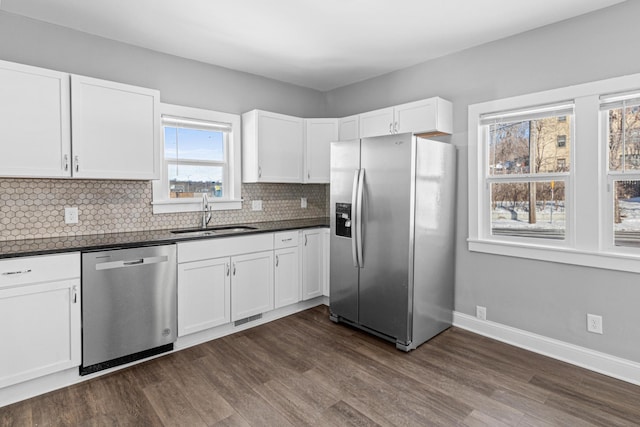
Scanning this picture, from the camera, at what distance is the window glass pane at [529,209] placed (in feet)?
9.24

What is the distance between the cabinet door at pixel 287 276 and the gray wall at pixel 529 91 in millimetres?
1577

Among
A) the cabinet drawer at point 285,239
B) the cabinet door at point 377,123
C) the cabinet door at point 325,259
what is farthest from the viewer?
the cabinet door at point 325,259

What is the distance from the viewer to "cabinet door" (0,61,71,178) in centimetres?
228

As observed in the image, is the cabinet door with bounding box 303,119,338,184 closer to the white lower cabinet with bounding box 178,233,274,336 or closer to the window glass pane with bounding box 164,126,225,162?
the window glass pane with bounding box 164,126,225,162

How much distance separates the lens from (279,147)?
3.86 metres

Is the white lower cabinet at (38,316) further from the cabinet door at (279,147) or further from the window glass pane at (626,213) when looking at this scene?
the window glass pane at (626,213)

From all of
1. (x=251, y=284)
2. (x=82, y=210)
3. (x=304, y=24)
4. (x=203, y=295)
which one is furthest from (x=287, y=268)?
(x=304, y=24)

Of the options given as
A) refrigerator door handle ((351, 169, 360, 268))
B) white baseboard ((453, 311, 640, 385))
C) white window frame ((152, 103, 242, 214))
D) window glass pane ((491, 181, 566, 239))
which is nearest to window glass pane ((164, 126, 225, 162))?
white window frame ((152, 103, 242, 214))

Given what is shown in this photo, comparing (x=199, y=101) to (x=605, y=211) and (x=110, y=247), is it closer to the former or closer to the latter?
(x=110, y=247)

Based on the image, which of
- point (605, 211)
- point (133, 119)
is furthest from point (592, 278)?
point (133, 119)

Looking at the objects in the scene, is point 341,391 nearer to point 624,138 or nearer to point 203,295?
point 203,295

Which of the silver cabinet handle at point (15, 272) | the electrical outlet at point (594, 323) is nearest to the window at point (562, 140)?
the electrical outlet at point (594, 323)

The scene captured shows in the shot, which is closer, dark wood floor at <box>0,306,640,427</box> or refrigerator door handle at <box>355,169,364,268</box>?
dark wood floor at <box>0,306,640,427</box>

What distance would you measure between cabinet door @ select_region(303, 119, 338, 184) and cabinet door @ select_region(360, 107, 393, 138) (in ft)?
1.33
